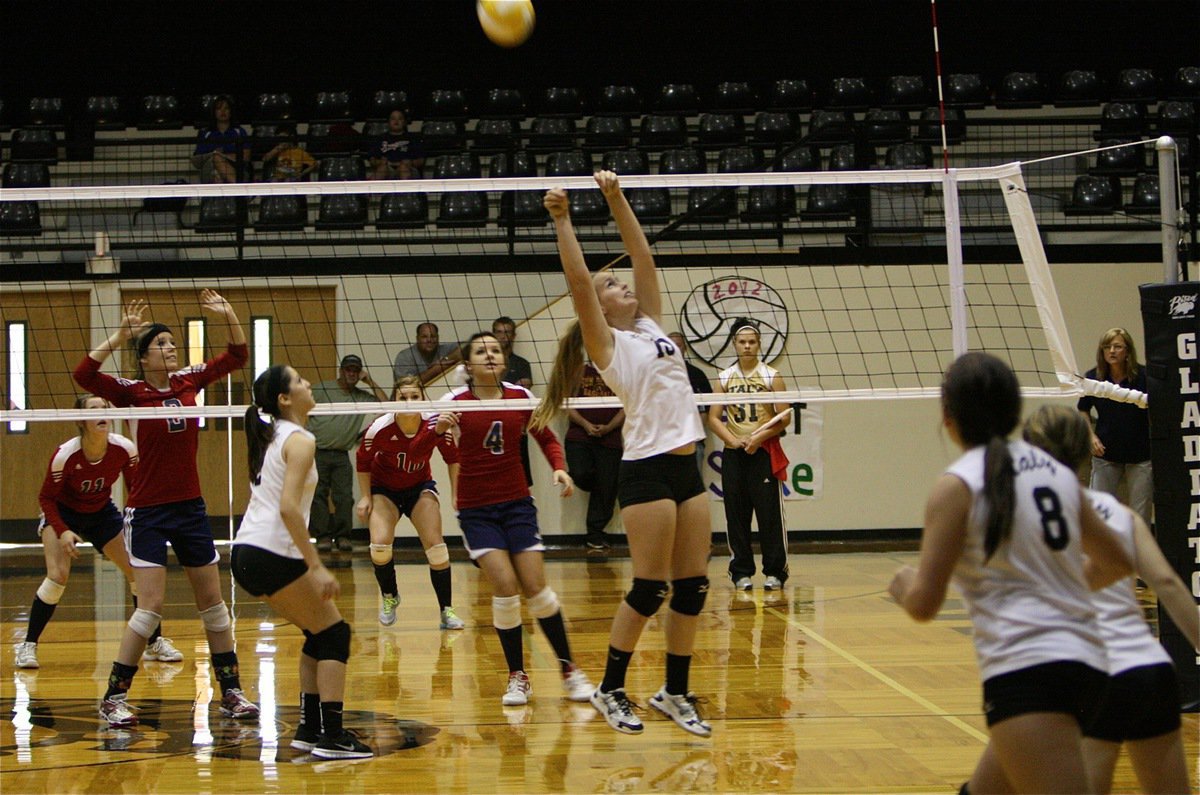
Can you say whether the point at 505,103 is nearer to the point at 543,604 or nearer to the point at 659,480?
the point at 543,604

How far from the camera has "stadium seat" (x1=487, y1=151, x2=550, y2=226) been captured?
11391 millimetres

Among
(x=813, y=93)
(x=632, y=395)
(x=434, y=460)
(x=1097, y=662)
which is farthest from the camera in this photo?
(x=813, y=93)

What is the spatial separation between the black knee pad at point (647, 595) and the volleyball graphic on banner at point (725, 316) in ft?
22.3

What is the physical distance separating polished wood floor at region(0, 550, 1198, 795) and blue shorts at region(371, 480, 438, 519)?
2.53 feet

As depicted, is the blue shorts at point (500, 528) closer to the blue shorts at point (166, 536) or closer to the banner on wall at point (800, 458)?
the blue shorts at point (166, 536)

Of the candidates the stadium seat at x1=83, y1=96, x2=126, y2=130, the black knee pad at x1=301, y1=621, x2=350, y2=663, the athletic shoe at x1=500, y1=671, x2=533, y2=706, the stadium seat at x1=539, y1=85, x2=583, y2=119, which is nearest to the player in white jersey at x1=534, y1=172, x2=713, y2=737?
the athletic shoe at x1=500, y1=671, x2=533, y2=706

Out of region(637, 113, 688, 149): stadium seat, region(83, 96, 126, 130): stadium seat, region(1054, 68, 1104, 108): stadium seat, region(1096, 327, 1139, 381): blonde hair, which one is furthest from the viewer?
region(83, 96, 126, 130): stadium seat

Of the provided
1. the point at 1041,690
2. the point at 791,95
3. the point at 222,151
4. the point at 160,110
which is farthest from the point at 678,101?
the point at 1041,690

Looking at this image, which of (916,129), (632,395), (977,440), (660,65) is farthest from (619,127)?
(977,440)

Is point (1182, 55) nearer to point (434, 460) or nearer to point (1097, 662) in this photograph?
point (434, 460)

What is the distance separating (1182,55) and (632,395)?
516 inches

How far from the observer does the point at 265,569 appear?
4180mm

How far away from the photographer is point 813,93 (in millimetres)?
13742

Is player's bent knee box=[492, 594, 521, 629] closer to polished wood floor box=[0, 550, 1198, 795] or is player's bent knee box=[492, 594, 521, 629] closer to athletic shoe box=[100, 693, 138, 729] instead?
polished wood floor box=[0, 550, 1198, 795]
